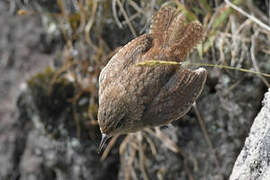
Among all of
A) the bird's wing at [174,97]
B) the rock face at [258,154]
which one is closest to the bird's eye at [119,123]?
the bird's wing at [174,97]

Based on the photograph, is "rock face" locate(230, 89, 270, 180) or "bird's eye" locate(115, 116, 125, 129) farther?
"bird's eye" locate(115, 116, 125, 129)

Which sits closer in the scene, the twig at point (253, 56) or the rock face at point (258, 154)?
the rock face at point (258, 154)

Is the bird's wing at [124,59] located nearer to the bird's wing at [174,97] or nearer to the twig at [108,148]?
the bird's wing at [174,97]

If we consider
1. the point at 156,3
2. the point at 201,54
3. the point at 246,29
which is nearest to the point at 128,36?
the point at 156,3

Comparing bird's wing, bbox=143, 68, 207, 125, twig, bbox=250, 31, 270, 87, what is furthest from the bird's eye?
twig, bbox=250, 31, 270, 87

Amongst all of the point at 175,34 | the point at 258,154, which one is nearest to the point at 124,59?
the point at 175,34

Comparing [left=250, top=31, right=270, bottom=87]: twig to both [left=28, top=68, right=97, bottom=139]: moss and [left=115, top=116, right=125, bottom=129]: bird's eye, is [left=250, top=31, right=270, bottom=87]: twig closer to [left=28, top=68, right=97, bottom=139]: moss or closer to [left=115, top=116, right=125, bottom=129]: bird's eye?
[left=115, top=116, right=125, bottom=129]: bird's eye
